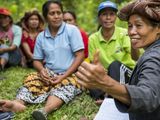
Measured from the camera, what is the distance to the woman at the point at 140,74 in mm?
1433

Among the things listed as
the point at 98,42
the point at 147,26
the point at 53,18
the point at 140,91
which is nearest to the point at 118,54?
the point at 98,42

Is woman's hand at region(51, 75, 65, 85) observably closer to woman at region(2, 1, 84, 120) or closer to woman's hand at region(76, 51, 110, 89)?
woman at region(2, 1, 84, 120)

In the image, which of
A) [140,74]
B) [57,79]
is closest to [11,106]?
[57,79]

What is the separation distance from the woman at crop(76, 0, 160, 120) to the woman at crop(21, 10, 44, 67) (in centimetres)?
366

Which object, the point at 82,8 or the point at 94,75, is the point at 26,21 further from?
the point at 82,8

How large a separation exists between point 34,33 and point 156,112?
406 cm

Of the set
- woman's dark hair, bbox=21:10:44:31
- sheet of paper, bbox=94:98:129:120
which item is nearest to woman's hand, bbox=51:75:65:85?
sheet of paper, bbox=94:98:129:120

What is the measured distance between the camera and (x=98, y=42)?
13.5ft

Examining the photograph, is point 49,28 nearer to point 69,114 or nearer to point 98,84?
point 69,114

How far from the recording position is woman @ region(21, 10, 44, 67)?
17.9 feet

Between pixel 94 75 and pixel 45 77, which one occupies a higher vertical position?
pixel 94 75

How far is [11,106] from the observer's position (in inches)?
139

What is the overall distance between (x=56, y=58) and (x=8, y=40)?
5.27ft

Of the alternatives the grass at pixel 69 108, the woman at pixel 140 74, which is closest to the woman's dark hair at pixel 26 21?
the grass at pixel 69 108
